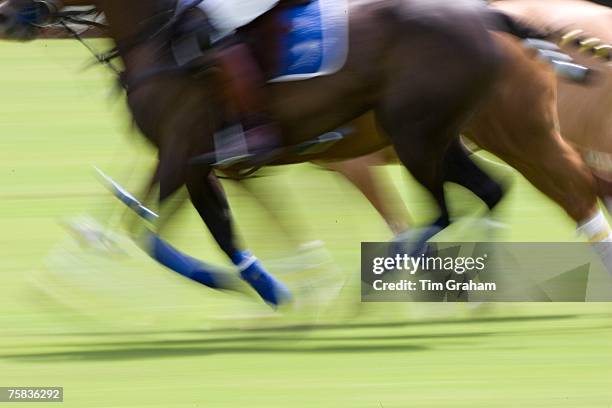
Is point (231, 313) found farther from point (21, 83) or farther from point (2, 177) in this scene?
point (21, 83)

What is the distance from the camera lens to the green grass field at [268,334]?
6258mm

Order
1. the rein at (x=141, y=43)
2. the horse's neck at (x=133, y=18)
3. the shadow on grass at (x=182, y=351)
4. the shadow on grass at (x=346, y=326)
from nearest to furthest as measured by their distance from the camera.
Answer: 1. the shadow on grass at (x=182, y=351)
2. the shadow on grass at (x=346, y=326)
3. the rein at (x=141, y=43)
4. the horse's neck at (x=133, y=18)

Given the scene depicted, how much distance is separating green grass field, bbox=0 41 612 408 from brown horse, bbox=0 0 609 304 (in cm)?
29

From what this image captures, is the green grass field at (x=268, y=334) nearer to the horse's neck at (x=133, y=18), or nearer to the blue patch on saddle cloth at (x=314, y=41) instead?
the horse's neck at (x=133, y=18)

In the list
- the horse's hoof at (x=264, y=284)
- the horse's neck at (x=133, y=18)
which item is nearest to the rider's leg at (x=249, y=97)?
the horse's neck at (x=133, y=18)

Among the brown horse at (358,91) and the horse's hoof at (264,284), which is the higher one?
the brown horse at (358,91)

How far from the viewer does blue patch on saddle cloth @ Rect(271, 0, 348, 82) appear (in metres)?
7.65

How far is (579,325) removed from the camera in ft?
24.8

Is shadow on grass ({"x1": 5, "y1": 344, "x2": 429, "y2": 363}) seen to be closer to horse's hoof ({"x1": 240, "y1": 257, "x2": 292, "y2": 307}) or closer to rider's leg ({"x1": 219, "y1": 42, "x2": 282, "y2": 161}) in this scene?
horse's hoof ({"x1": 240, "y1": 257, "x2": 292, "y2": 307})

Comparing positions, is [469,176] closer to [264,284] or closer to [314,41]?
[314,41]

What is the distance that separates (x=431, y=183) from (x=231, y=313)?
46.1 inches

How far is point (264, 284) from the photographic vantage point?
770 cm

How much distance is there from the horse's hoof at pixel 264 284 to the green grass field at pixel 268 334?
0.11m

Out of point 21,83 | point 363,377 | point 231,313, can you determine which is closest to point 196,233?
point 231,313
